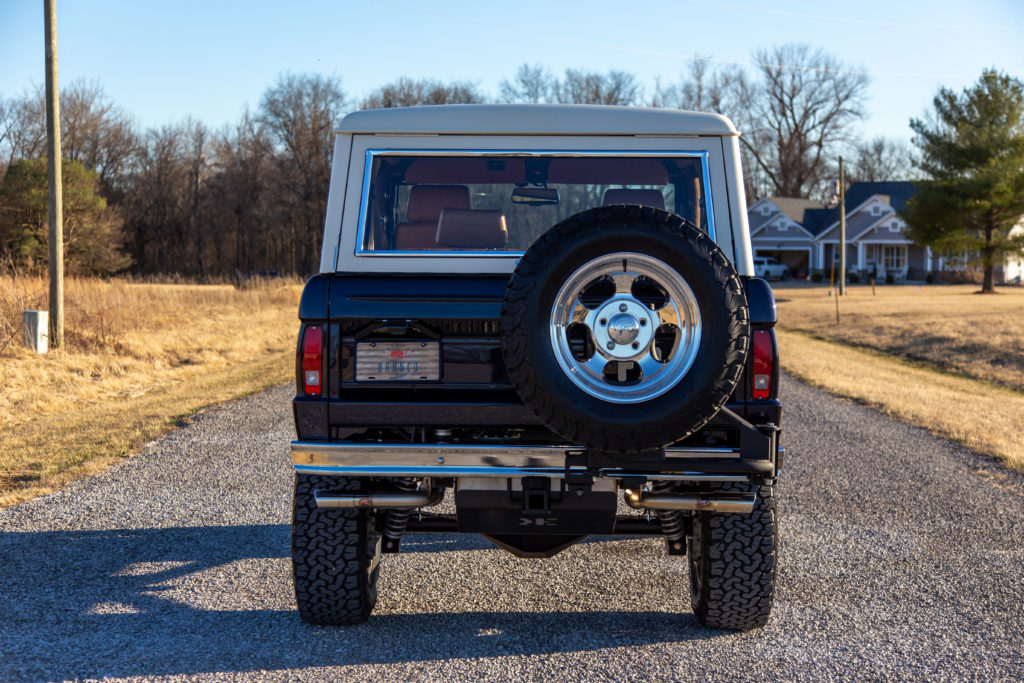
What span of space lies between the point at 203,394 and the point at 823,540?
899 centimetres

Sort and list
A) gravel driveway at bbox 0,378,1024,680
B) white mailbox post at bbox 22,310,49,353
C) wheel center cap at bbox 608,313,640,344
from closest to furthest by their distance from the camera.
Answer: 1. wheel center cap at bbox 608,313,640,344
2. gravel driveway at bbox 0,378,1024,680
3. white mailbox post at bbox 22,310,49,353

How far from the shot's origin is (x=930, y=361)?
59.7 feet

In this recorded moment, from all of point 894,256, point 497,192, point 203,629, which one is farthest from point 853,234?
point 203,629

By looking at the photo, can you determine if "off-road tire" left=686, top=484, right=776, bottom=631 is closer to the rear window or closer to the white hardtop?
the rear window

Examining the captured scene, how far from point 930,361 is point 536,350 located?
1746 centimetres

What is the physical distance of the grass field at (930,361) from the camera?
993 centimetres

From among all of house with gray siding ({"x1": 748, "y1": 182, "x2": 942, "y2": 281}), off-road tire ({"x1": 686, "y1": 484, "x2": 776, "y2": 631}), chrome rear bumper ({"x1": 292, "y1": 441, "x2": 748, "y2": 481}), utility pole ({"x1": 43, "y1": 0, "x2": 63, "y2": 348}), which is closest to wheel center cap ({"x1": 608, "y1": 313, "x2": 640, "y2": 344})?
chrome rear bumper ({"x1": 292, "y1": 441, "x2": 748, "y2": 481})

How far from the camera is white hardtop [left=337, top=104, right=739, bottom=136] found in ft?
12.9

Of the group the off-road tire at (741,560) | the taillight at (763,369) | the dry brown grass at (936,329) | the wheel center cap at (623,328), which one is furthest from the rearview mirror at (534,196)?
the dry brown grass at (936,329)

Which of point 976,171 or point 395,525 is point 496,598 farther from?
point 976,171

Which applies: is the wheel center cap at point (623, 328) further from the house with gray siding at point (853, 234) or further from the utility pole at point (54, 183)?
the house with gray siding at point (853, 234)

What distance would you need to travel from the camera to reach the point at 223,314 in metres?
24.9

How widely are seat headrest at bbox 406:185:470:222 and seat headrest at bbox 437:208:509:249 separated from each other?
3.5 inches

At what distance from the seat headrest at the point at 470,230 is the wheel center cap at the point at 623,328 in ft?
3.21
